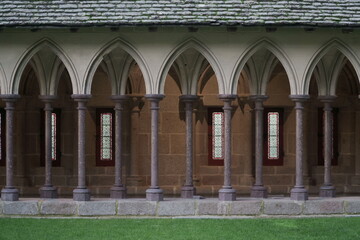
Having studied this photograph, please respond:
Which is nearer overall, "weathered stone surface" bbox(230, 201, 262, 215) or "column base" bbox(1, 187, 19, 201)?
"weathered stone surface" bbox(230, 201, 262, 215)

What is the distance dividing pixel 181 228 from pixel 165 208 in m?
1.95

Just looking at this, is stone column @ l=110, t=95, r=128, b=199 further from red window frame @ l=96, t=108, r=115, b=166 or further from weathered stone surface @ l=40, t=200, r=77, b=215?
red window frame @ l=96, t=108, r=115, b=166

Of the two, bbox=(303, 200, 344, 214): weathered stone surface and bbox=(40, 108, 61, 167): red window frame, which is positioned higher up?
bbox=(40, 108, 61, 167): red window frame

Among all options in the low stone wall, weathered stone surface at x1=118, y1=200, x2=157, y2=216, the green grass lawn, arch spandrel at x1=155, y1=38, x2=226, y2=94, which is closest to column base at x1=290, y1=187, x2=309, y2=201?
the low stone wall

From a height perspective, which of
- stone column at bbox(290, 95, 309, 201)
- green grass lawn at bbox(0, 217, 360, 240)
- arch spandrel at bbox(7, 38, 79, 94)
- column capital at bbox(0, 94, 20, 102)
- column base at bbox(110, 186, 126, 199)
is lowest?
green grass lawn at bbox(0, 217, 360, 240)

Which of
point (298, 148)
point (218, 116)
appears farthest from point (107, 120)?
point (298, 148)

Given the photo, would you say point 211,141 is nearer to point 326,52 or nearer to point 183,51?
point 183,51

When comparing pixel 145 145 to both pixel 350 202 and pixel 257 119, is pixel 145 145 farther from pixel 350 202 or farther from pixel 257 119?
pixel 350 202

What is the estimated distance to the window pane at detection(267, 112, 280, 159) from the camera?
84.7 feet

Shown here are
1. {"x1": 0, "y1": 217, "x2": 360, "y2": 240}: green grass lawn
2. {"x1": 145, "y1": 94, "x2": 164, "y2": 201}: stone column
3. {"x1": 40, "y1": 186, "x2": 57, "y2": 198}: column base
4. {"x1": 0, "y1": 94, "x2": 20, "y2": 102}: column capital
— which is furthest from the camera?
{"x1": 40, "y1": 186, "x2": 57, "y2": 198}: column base

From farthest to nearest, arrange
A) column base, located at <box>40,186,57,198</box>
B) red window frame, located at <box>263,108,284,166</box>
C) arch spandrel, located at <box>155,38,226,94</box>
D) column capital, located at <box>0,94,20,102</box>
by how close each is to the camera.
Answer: red window frame, located at <box>263,108,284,166</box> < column base, located at <box>40,186,57,198</box> < column capital, located at <box>0,94,20,102</box> < arch spandrel, located at <box>155,38,226,94</box>

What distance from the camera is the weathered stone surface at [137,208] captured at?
21141 mm

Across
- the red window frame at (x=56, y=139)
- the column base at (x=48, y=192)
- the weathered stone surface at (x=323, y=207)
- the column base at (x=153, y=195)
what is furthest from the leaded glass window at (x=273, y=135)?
the column base at (x=48, y=192)

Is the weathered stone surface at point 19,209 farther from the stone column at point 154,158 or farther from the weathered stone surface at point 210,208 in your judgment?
the weathered stone surface at point 210,208
